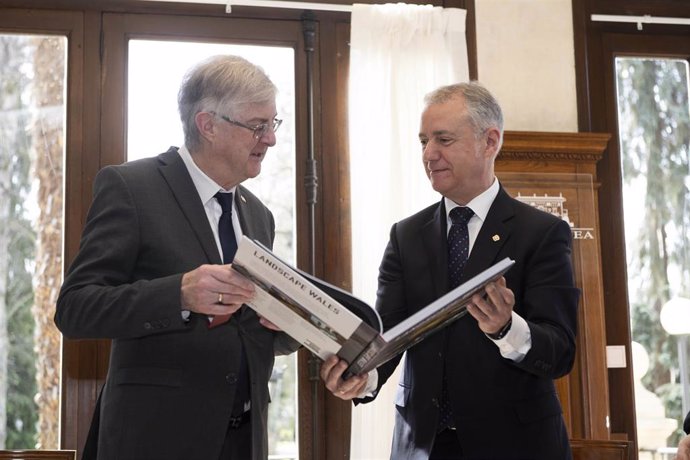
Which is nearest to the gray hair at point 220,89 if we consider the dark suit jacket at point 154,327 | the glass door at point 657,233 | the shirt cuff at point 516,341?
the dark suit jacket at point 154,327

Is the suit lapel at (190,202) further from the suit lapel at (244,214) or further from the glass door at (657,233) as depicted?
the glass door at (657,233)

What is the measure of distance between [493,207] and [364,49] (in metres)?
2.14

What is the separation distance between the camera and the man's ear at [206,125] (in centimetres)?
242

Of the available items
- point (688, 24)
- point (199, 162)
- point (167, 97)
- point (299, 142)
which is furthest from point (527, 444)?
point (688, 24)

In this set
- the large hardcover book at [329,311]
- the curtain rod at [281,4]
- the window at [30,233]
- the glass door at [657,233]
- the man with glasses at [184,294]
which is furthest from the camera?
the glass door at [657,233]

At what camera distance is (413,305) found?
8.47ft

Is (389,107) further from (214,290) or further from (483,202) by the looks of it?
(214,290)

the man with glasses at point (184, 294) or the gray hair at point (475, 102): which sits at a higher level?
the gray hair at point (475, 102)

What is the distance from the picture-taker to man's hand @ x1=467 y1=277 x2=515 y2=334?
2.16 m

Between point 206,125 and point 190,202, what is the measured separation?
236 millimetres

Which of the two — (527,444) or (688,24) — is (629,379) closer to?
(688,24)

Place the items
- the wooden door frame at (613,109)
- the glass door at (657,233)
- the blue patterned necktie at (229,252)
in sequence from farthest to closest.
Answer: the glass door at (657,233) → the wooden door frame at (613,109) → the blue patterned necktie at (229,252)

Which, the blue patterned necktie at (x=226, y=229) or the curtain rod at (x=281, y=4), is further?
the curtain rod at (x=281, y=4)

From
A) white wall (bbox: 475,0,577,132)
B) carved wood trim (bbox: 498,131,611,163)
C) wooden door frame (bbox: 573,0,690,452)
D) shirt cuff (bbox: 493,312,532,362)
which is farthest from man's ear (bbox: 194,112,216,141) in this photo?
wooden door frame (bbox: 573,0,690,452)
